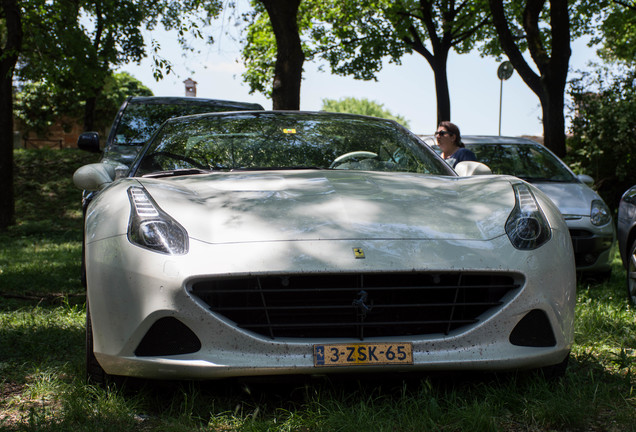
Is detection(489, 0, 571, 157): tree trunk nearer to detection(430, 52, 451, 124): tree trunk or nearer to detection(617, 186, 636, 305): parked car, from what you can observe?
detection(430, 52, 451, 124): tree trunk

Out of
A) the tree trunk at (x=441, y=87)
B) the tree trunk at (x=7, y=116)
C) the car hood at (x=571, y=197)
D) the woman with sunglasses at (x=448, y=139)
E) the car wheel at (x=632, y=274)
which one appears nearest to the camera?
the car wheel at (x=632, y=274)

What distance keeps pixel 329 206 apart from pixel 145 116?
5.59 meters

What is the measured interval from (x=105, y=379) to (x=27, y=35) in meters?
12.8

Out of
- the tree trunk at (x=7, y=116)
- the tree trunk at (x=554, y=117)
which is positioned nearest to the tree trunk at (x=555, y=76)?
the tree trunk at (x=554, y=117)

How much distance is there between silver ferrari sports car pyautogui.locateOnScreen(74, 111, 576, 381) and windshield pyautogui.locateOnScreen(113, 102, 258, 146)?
4.80m

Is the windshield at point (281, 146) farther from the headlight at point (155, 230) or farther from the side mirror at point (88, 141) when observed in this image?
the side mirror at point (88, 141)

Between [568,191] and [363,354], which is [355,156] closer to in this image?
[363,354]

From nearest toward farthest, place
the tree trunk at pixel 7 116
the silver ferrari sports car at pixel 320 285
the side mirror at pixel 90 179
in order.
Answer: the silver ferrari sports car at pixel 320 285, the side mirror at pixel 90 179, the tree trunk at pixel 7 116

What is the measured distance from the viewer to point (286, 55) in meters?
10.6

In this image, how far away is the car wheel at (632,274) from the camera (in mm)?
5199

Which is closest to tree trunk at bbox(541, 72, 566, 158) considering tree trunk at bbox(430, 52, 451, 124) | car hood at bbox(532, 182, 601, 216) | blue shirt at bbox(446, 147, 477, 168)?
car hood at bbox(532, 182, 601, 216)

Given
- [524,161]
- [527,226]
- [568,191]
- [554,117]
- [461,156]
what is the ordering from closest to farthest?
[527,226]
[461,156]
[568,191]
[524,161]
[554,117]

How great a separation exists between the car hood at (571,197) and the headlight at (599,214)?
0.05m

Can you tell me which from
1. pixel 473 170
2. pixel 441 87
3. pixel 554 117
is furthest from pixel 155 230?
pixel 441 87
